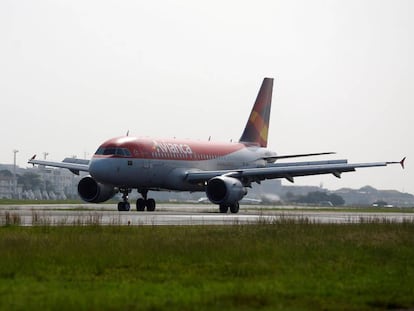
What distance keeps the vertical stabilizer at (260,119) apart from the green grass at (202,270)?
3652cm

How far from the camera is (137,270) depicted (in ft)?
58.9

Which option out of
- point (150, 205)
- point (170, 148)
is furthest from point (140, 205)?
point (170, 148)

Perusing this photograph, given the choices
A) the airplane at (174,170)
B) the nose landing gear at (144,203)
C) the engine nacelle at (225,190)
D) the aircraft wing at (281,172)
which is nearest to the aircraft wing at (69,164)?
the airplane at (174,170)

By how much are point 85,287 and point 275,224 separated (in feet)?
55.6

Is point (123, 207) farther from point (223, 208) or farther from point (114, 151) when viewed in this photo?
point (223, 208)

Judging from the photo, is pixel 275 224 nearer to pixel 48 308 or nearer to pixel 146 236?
pixel 146 236

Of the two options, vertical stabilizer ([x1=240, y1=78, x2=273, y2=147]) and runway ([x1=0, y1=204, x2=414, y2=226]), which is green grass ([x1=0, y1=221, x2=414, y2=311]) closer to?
runway ([x1=0, y1=204, x2=414, y2=226])

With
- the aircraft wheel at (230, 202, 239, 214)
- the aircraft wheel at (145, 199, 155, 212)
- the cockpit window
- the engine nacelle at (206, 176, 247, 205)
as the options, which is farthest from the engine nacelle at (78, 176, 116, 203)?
the aircraft wheel at (230, 202, 239, 214)

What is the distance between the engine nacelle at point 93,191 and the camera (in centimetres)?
5316

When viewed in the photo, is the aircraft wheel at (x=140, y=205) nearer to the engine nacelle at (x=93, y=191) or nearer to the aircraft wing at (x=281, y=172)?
the engine nacelle at (x=93, y=191)

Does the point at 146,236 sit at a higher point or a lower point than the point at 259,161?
lower

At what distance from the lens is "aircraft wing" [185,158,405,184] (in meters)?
52.4

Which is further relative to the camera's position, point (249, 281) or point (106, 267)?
point (106, 267)

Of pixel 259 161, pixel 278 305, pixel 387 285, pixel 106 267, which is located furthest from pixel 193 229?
pixel 259 161
